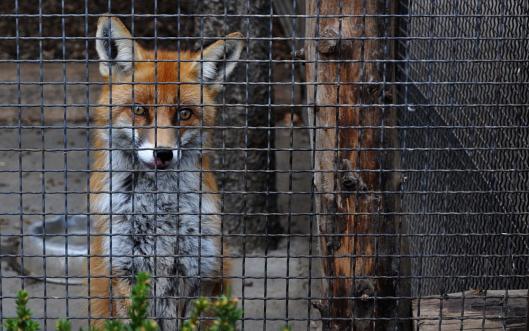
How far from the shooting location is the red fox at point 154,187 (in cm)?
475

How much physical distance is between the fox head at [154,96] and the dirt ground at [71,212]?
290 millimetres

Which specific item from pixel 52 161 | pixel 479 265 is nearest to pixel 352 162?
pixel 479 265

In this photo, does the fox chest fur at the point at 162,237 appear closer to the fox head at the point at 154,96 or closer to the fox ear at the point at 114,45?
the fox head at the point at 154,96

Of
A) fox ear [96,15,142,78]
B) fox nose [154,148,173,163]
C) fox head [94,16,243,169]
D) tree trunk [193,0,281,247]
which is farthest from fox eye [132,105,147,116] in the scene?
tree trunk [193,0,281,247]

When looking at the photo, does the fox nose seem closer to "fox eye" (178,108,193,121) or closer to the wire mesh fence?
the wire mesh fence

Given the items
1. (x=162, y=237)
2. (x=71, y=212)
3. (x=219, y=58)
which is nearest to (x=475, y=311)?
(x=162, y=237)

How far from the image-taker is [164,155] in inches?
182

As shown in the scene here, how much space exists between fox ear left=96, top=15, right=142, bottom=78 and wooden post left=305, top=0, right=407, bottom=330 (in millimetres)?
958

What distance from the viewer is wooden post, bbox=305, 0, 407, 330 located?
4.26 meters

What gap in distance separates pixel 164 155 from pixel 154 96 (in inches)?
12.8

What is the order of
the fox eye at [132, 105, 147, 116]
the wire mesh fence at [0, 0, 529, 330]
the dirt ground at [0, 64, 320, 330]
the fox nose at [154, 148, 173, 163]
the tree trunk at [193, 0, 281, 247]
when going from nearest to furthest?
the wire mesh fence at [0, 0, 529, 330] → the fox nose at [154, 148, 173, 163] → the fox eye at [132, 105, 147, 116] → the dirt ground at [0, 64, 320, 330] → the tree trunk at [193, 0, 281, 247]

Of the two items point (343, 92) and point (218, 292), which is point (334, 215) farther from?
point (218, 292)

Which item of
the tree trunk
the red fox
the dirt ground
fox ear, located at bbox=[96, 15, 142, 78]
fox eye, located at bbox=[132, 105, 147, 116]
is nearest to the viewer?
fox ear, located at bbox=[96, 15, 142, 78]

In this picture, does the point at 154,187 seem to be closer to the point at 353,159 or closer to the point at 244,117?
the point at 353,159
